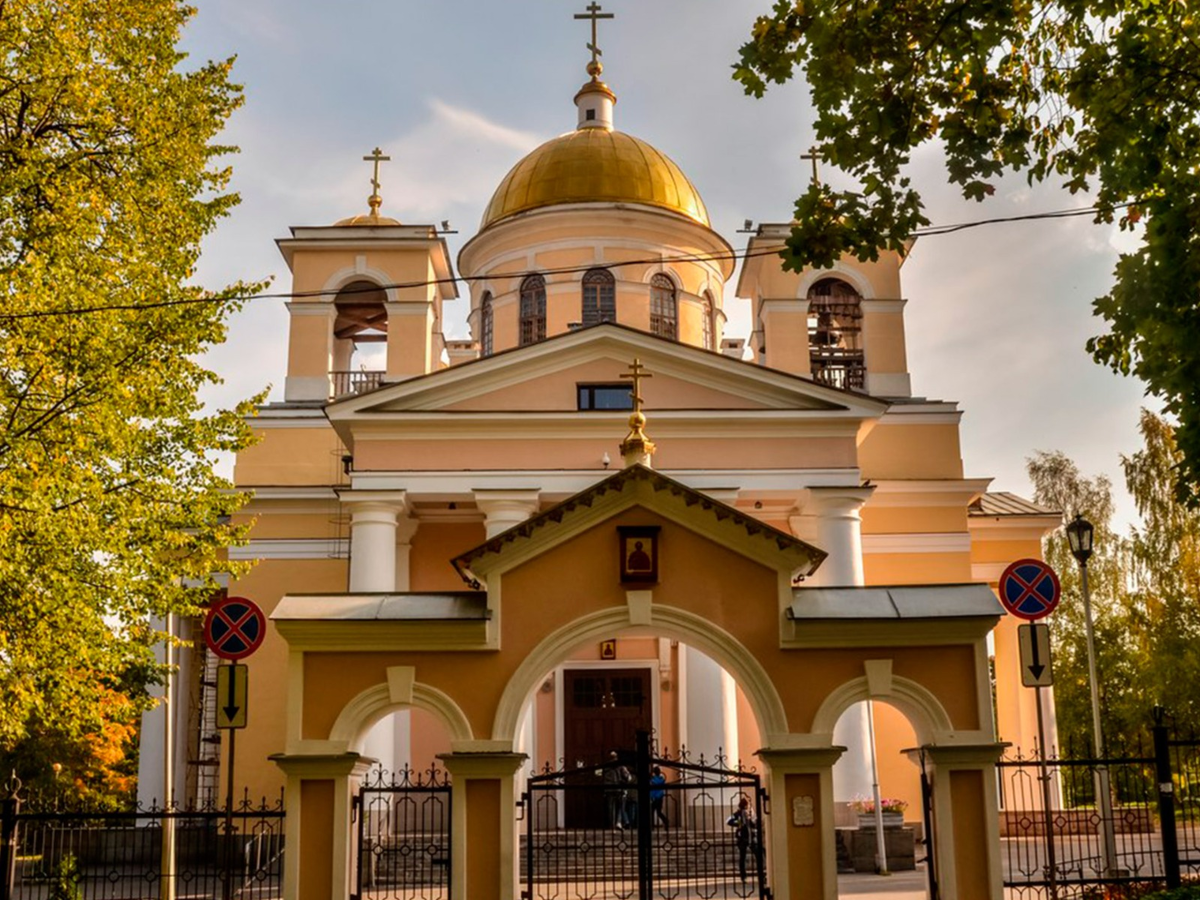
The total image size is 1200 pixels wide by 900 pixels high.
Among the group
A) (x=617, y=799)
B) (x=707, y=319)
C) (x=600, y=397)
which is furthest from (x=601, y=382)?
(x=617, y=799)

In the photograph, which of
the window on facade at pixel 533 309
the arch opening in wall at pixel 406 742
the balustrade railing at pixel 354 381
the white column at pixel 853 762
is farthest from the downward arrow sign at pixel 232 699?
the window on facade at pixel 533 309

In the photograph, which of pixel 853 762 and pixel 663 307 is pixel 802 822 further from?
pixel 663 307

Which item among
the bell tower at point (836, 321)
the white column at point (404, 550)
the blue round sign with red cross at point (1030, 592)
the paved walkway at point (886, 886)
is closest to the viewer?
the blue round sign with red cross at point (1030, 592)

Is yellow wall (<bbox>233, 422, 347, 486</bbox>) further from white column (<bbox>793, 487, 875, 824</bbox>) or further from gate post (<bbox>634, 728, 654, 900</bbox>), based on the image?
gate post (<bbox>634, 728, 654, 900</bbox>)

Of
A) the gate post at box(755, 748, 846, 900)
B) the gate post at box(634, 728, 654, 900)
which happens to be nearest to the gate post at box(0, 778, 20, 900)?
the gate post at box(634, 728, 654, 900)

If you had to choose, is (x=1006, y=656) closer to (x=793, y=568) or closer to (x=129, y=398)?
(x=793, y=568)

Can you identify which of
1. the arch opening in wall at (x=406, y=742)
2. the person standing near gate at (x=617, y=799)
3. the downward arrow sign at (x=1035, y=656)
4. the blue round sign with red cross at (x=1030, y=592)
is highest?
the blue round sign with red cross at (x=1030, y=592)

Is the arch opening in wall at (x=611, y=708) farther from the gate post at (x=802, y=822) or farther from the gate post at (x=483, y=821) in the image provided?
the gate post at (x=483, y=821)

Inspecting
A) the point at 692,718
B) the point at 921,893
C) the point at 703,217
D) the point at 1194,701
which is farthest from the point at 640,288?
the point at 1194,701

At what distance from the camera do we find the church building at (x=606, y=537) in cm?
1083

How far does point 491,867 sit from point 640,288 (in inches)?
639

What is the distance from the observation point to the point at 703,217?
2734cm

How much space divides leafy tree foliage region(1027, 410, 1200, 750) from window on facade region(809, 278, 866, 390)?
228 inches

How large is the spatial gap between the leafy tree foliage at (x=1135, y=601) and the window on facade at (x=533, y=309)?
11588 millimetres
